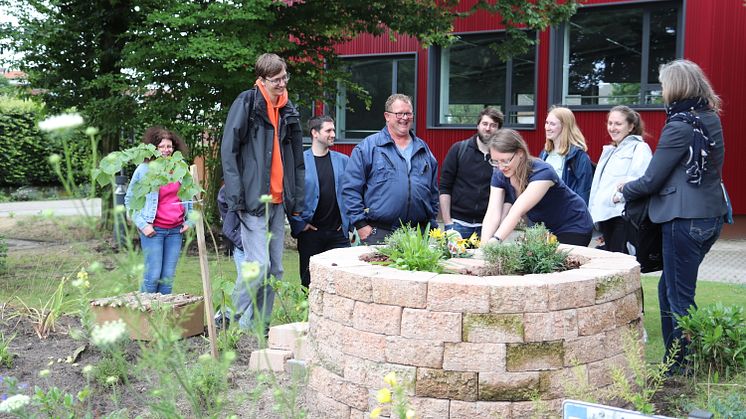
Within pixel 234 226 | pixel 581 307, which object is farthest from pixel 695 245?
pixel 234 226

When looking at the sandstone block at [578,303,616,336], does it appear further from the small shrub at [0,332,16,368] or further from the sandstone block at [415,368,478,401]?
the small shrub at [0,332,16,368]

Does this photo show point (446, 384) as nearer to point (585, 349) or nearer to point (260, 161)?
point (585, 349)

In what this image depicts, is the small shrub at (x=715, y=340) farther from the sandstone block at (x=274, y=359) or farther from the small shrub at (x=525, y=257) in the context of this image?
the sandstone block at (x=274, y=359)

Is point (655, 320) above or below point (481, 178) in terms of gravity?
below

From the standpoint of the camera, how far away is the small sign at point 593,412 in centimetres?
252

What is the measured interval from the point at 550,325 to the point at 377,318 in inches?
33.3

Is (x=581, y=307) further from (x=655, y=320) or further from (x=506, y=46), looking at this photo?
(x=506, y=46)

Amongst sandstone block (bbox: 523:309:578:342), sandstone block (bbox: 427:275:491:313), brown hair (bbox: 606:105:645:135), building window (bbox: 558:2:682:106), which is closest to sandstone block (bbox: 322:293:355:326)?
sandstone block (bbox: 427:275:491:313)

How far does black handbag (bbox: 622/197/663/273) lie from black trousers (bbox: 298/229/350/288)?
8.52 feet

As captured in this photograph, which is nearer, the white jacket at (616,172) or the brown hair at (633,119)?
the white jacket at (616,172)

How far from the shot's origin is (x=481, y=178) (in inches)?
263

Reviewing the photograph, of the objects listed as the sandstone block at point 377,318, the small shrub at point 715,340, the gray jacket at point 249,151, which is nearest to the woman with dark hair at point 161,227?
the gray jacket at point 249,151

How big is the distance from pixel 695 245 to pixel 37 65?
1097 cm

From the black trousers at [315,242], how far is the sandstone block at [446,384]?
309cm
